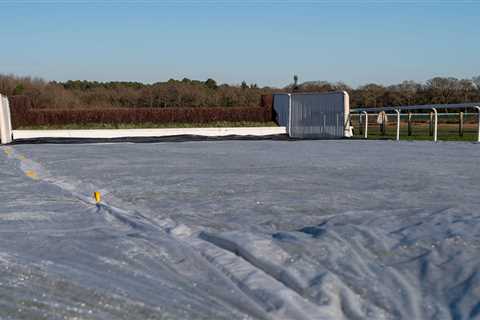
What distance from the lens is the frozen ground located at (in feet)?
7.80

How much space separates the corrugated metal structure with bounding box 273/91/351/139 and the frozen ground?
45.6ft

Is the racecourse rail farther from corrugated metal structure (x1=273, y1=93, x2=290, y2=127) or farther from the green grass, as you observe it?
the green grass

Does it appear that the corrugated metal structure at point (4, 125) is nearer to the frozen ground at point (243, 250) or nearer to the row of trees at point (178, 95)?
the row of trees at point (178, 95)

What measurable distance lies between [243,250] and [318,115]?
1783 cm

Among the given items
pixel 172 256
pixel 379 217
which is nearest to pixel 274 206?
pixel 379 217

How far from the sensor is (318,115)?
2059 centimetres

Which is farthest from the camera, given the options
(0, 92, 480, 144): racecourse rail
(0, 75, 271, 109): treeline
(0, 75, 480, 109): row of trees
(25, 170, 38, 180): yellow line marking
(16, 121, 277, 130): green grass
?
(0, 75, 271, 109): treeline

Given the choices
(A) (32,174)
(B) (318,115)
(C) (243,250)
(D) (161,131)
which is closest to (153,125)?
(D) (161,131)

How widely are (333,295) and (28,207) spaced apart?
110 inches

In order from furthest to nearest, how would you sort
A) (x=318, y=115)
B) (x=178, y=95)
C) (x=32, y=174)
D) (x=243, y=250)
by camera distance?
1. (x=178, y=95)
2. (x=318, y=115)
3. (x=32, y=174)
4. (x=243, y=250)

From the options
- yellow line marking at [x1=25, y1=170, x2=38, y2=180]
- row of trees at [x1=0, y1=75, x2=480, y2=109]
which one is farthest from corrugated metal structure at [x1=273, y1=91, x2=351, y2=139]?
yellow line marking at [x1=25, y1=170, x2=38, y2=180]

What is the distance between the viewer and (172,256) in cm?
299

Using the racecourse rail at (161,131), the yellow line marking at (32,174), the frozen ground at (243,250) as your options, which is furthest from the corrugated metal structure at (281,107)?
the frozen ground at (243,250)

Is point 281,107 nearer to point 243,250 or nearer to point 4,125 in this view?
point 4,125
